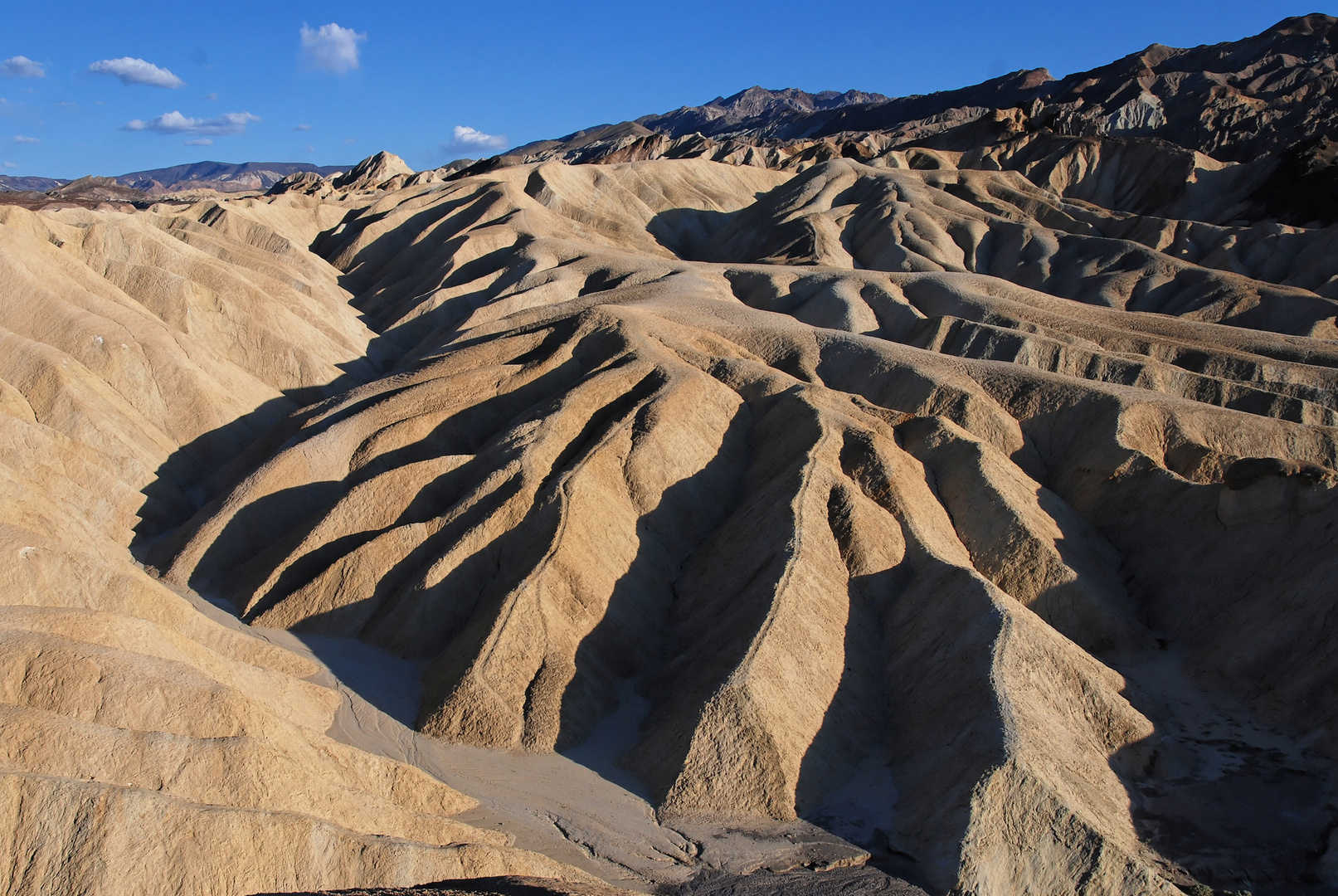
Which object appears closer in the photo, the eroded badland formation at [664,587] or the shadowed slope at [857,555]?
the eroded badland formation at [664,587]

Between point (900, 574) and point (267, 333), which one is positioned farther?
point (267, 333)

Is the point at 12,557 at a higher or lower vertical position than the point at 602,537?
lower

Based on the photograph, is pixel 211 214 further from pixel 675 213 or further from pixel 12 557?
pixel 12 557

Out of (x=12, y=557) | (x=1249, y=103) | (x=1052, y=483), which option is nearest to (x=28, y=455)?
(x=12, y=557)

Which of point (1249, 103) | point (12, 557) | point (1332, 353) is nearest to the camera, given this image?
point (12, 557)

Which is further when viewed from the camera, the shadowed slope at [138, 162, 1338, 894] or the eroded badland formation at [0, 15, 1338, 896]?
the shadowed slope at [138, 162, 1338, 894]

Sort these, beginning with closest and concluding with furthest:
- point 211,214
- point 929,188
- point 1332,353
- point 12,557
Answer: point 12,557
point 1332,353
point 211,214
point 929,188

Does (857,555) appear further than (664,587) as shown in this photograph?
No

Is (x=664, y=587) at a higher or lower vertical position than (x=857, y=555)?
lower
